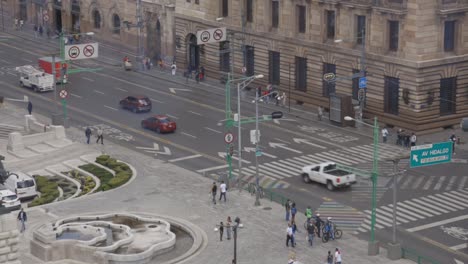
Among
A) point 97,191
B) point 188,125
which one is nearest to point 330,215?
point 97,191

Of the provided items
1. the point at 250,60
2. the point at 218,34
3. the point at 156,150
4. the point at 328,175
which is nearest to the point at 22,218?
the point at 328,175

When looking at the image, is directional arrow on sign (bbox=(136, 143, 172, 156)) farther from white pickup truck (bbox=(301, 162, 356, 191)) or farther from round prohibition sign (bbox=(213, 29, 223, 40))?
round prohibition sign (bbox=(213, 29, 223, 40))

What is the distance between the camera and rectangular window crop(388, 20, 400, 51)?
368 ft

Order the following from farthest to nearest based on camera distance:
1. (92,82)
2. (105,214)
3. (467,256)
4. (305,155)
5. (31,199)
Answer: (92,82)
(305,155)
(31,199)
(105,214)
(467,256)

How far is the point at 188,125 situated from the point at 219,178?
18.7 meters

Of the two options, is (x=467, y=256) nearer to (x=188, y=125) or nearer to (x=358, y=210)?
(x=358, y=210)

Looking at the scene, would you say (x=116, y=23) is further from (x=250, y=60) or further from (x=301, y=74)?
(x=301, y=74)

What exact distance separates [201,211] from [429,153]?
63.0ft

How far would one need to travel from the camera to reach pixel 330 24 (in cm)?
11969

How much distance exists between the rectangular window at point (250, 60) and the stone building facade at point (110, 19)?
14.3 meters

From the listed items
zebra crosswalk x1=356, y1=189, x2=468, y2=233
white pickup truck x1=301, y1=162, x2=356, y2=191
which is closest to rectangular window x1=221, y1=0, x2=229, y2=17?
white pickup truck x1=301, y1=162, x2=356, y2=191

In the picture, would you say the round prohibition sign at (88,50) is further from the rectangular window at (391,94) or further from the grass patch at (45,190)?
the rectangular window at (391,94)

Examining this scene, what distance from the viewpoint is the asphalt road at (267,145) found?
294ft

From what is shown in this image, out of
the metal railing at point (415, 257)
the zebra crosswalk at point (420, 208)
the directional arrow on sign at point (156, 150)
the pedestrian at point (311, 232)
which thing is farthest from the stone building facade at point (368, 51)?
the metal railing at point (415, 257)
